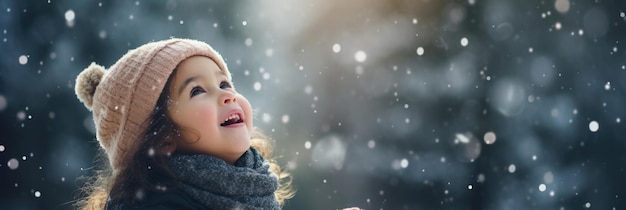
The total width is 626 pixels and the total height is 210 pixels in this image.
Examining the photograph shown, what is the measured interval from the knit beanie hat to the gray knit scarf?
170 mm

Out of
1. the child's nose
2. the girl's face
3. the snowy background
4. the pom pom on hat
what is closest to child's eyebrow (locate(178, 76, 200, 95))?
the girl's face

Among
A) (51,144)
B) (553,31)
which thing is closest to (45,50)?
(51,144)

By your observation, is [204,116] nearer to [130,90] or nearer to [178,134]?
[178,134]

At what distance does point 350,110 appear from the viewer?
772cm

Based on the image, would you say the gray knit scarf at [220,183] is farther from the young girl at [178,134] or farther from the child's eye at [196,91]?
the child's eye at [196,91]

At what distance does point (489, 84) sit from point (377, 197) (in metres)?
1.81

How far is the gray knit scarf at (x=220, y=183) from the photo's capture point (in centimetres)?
185

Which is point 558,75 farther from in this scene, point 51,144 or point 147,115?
point 147,115

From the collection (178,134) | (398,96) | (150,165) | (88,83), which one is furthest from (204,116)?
(398,96)

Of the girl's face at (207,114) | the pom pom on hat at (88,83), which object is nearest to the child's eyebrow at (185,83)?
the girl's face at (207,114)

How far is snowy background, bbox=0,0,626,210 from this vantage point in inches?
236

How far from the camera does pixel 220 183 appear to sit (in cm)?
186

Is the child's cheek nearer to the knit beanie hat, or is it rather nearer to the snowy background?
the knit beanie hat

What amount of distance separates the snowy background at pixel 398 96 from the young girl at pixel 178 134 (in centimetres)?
406
